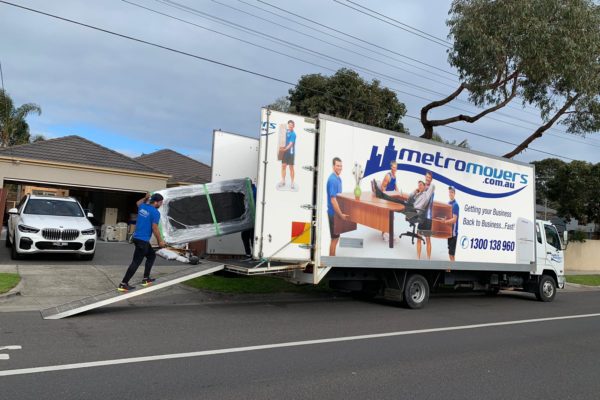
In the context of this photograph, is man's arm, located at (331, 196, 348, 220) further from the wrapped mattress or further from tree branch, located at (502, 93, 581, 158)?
tree branch, located at (502, 93, 581, 158)

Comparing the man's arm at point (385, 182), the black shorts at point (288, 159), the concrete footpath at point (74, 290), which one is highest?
the black shorts at point (288, 159)

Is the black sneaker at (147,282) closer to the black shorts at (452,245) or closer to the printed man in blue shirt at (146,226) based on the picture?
the printed man in blue shirt at (146,226)

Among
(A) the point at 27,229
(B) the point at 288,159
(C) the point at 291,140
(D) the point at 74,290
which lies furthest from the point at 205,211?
(A) the point at 27,229

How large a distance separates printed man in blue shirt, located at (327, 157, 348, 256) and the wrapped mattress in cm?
152

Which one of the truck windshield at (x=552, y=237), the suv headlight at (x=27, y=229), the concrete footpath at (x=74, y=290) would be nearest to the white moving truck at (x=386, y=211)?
the truck windshield at (x=552, y=237)

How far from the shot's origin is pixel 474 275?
40.5 feet

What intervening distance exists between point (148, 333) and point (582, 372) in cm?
569

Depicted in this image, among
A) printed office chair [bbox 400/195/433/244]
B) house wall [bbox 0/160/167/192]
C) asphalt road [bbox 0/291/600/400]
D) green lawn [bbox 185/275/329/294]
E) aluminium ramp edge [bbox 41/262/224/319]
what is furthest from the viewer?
house wall [bbox 0/160/167/192]

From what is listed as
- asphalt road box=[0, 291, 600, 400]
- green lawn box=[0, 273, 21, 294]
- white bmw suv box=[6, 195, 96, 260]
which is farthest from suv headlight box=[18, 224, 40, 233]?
asphalt road box=[0, 291, 600, 400]

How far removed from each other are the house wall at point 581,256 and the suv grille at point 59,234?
992 inches

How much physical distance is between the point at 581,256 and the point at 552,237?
54.9ft

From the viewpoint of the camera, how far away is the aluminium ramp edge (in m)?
7.76

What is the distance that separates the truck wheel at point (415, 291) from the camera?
10.6 meters

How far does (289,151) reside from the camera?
28.3ft
